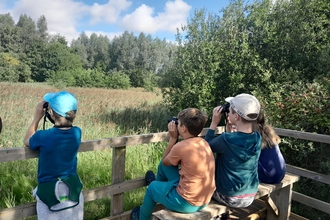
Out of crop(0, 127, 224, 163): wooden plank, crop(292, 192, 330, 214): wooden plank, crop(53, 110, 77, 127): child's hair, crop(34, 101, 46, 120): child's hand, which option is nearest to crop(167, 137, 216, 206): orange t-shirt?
crop(0, 127, 224, 163): wooden plank

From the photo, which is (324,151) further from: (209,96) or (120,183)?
(209,96)

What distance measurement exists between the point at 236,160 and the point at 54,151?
4.65 ft

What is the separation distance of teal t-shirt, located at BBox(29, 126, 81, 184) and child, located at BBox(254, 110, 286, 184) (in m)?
1.69

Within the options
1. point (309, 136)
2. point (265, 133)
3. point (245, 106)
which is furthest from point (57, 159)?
point (309, 136)

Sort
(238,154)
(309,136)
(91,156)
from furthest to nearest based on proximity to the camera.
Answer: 1. (91,156)
2. (309,136)
3. (238,154)

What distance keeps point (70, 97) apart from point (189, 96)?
5.73 m

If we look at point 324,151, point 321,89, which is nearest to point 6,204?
point 324,151

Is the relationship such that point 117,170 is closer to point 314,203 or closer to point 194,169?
point 194,169

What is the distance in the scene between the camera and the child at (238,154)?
Result: 7.53ft

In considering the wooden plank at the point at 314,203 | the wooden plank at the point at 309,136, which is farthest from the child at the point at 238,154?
the wooden plank at the point at 314,203

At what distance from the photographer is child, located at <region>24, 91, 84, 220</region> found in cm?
201

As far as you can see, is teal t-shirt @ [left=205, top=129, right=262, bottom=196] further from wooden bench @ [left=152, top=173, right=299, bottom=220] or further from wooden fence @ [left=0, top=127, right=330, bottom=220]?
wooden fence @ [left=0, top=127, right=330, bottom=220]

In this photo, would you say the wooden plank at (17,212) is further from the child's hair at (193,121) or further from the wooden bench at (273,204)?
the wooden bench at (273,204)

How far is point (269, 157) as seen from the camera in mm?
2811
